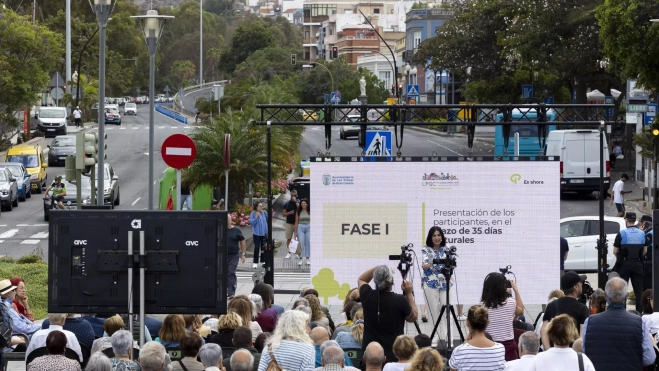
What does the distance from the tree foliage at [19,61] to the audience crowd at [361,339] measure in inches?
1535

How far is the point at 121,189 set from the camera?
147ft

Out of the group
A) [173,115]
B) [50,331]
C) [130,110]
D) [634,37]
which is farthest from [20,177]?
[130,110]

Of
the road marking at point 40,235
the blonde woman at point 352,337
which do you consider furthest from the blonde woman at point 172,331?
the road marking at point 40,235

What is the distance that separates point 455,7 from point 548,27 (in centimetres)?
1373

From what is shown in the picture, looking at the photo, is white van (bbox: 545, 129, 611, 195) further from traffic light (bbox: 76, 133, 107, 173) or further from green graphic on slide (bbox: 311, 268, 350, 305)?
traffic light (bbox: 76, 133, 107, 173)

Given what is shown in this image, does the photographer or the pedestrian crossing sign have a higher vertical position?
the pedestrian crossing sign

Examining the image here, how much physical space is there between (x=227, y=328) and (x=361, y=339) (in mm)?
1378

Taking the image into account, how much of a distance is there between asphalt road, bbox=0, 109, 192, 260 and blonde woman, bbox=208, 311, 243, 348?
17.3 metres

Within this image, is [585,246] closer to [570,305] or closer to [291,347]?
[570,305]

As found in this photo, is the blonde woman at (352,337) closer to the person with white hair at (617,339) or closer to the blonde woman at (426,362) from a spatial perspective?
the person with white hair at (617,339)

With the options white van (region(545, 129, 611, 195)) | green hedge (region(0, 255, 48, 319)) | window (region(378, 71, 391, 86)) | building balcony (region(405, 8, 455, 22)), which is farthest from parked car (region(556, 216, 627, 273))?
window (region(378, 71, 391, 86))

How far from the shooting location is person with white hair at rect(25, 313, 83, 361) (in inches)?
428

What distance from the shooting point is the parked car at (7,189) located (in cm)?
3744

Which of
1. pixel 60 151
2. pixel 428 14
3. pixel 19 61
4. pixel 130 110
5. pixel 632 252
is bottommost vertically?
pixel 632 252
